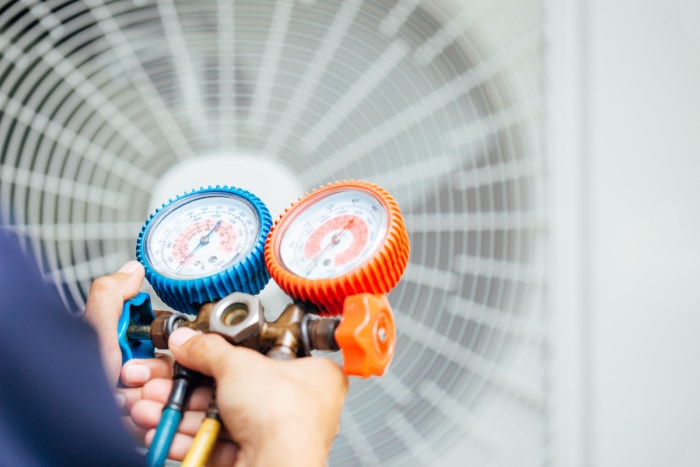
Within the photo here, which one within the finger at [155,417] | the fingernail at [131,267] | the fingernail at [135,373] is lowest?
the finger at [155,417]

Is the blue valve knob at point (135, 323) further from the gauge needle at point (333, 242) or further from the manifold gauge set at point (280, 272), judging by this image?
the gauge needle at point (333, 242)

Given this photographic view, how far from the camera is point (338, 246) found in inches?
24.9

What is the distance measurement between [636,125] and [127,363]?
802mm

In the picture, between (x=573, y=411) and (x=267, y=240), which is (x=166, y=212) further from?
(x=573, y=411)

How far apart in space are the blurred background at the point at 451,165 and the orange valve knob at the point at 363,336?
408 mm

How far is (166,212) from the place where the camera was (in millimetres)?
734

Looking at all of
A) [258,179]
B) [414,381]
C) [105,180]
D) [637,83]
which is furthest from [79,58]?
[637,83]

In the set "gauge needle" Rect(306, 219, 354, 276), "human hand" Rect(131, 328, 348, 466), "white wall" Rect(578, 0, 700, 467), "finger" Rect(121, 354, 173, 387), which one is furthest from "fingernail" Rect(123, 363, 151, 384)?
"white wall" Rect(578, 0, 700, 467)

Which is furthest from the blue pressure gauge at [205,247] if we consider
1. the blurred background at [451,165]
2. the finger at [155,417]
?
the blurred background at [451,165]

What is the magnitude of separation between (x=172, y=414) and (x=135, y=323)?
0.57ft

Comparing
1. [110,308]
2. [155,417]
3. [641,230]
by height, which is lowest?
[155,417]

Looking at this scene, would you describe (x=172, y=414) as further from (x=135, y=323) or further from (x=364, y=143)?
(x=364, y=143)

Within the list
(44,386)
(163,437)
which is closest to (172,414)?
(163,437)

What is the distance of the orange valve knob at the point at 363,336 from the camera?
0.54m
